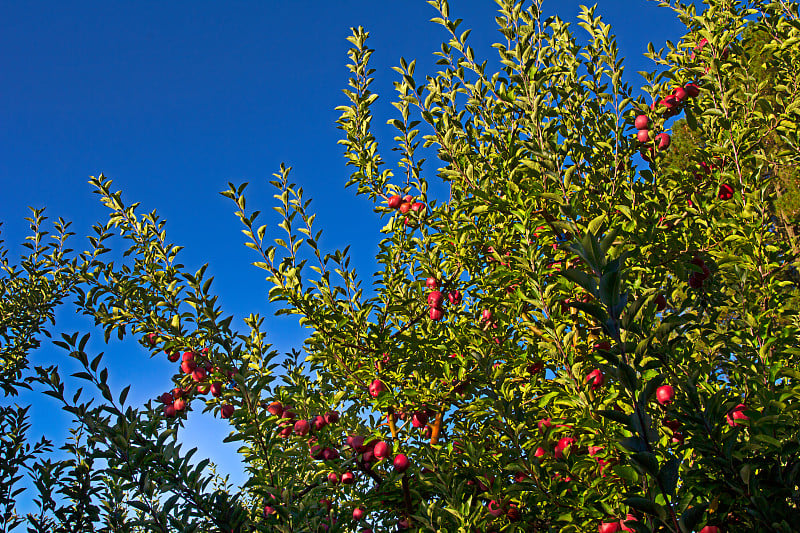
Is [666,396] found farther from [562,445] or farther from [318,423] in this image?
→ [318,423]

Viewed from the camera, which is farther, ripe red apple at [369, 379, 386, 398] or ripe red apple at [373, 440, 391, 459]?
ripe red apple at [369, 379, 386, 398]

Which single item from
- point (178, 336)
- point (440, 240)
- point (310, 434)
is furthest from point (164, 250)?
point (440, 240)

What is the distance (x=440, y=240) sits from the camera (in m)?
4.46

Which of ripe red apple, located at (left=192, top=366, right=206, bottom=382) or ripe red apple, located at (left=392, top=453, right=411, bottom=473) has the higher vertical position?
ripe red apple, located at (left=192, top=366, right=206, bottom=382)

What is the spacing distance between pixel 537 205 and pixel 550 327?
1.75 meters

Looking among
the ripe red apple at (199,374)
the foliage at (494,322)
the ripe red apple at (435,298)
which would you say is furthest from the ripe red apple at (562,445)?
the ripe red apple at (199,374)

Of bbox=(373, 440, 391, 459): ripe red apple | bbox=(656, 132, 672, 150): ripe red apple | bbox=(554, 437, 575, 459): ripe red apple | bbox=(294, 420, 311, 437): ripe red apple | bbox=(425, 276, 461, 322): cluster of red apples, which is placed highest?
bbox=(656, 132, 672, 150): ripe red apple

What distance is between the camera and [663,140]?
4.42 meters

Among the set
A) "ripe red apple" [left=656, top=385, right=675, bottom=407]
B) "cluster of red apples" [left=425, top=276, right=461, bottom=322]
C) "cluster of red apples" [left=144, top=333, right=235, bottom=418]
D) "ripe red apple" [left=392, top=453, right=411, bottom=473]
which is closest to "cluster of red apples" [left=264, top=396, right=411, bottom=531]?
"ripe red apple" [left=392, top=453, right=411, bottom=473]


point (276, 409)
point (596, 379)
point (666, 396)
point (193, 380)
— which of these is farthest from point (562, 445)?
point (193, 380)

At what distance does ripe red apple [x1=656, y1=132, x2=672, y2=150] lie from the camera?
439 cm

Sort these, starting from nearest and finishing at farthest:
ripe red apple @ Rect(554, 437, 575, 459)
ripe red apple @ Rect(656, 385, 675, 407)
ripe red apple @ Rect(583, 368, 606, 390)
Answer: ripe red apple @ Rect(554, 437, 575, 459)
ripe red apple @ Rect(656, 385, 675, 407)
ripe red apple @ Rect(583, 368, 606, 390)

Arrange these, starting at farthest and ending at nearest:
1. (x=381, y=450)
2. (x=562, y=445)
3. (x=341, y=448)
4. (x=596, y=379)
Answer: (x=341, y=448), (x=381, y=450), (x=596, y=379), (x=562, y=445)

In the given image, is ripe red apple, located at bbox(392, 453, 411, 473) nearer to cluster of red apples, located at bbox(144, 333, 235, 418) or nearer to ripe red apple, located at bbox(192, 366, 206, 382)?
cluster of red apples, located at bbox(144, 333, 235, 418)
